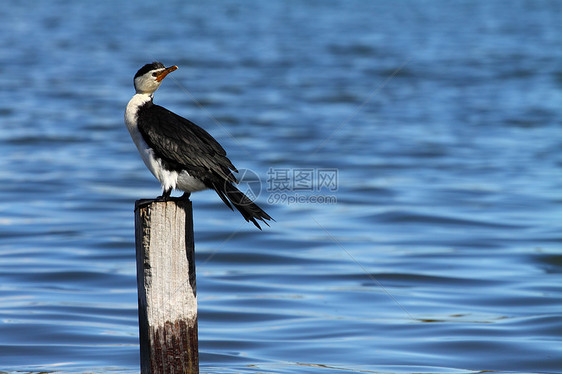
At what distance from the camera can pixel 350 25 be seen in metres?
38.5

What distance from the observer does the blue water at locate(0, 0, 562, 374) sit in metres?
6.50

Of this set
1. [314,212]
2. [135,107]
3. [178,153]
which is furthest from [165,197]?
[314,212]

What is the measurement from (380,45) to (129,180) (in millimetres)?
20224

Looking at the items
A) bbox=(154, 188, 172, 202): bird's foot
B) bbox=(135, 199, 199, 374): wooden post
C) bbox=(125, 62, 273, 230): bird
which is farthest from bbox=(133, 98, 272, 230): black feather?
bbox=(135, 199, 199, 374): wooden post

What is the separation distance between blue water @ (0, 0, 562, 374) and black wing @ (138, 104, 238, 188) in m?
1.67

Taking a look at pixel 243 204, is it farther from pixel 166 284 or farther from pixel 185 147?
pixel 166 284

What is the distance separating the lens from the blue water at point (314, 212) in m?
6.50

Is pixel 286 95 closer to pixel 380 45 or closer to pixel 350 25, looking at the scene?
pixel 380 45

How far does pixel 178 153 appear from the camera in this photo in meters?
4.78

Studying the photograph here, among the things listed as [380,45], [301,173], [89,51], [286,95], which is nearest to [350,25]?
[380,45]

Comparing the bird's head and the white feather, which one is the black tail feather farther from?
the bird's head

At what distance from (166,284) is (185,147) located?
79 cm

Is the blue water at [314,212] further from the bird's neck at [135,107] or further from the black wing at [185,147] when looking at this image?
the bird's neck at [135,107]

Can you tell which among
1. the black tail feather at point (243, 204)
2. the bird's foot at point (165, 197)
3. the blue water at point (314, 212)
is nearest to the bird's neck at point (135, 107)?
the bird's foot at point (165, 197)
